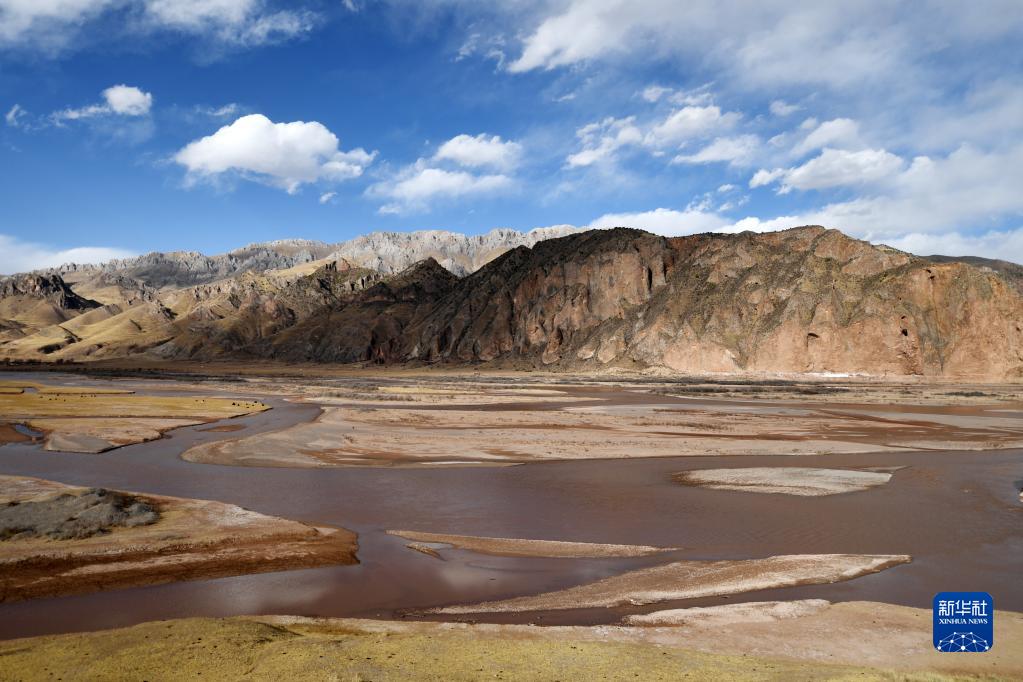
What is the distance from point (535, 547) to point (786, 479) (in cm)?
1424

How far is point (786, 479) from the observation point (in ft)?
87.9

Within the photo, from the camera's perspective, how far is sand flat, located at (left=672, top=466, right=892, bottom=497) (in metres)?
25.0

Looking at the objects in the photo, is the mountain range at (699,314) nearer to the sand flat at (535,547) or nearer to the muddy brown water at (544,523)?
the muddy brown water at (544,523)

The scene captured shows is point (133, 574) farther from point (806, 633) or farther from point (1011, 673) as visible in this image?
point (1011, 673)

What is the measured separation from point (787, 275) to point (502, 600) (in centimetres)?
12407

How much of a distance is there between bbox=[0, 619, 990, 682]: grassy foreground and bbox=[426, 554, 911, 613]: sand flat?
2.12m

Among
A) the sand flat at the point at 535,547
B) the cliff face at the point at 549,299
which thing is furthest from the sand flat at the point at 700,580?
the cliff face at the point at 549,299

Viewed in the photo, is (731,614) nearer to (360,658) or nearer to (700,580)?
(700,580)

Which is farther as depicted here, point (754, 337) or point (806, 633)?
point (754, 337)

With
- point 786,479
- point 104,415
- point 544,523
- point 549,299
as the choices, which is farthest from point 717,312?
point 544,523

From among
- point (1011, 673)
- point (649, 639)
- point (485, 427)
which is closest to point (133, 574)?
point (649, 639)

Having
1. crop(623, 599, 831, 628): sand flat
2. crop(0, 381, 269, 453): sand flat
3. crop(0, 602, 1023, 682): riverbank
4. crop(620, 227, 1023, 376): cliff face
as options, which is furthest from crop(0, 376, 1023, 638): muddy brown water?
crop(620, 227, 1023, 376): cliff face

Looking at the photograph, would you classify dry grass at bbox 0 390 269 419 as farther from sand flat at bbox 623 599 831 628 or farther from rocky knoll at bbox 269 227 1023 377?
rocky knoll at bbox 269 227 1023 377

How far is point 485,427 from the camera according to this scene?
43750 millimetres
